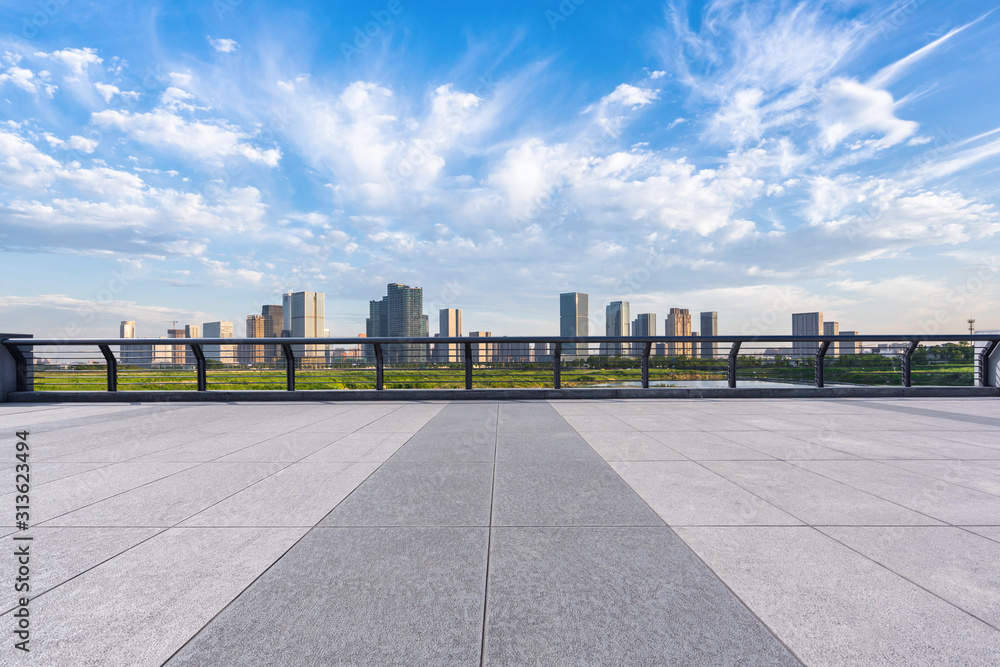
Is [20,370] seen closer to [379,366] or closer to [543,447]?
[379,366]

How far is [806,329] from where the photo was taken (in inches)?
875

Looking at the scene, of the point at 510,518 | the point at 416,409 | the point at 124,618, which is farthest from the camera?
the point at 416,409

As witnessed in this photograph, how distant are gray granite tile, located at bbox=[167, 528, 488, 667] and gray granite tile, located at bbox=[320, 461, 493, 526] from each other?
1.12 feet

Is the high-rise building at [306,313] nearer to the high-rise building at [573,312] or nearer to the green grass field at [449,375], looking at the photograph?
the green grass field at [449,375]

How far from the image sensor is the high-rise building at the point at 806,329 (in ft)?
34.4

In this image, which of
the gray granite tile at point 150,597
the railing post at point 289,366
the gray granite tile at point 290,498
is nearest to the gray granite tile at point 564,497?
the gray granite tile at point 290,498

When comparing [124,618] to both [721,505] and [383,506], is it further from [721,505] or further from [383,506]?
[721,505]

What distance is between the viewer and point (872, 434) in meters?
6.37

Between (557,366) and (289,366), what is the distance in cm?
624

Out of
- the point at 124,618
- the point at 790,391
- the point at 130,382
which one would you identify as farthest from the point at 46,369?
the point at 790,391

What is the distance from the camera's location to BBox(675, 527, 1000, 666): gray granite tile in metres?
1.93

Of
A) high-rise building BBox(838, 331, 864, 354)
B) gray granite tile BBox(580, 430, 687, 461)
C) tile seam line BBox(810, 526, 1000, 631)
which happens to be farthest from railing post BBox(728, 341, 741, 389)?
tile seam line BBox(810, 526, 1000, 631)

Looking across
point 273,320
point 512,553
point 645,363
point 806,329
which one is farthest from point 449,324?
point 273,320

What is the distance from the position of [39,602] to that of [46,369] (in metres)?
11.8
